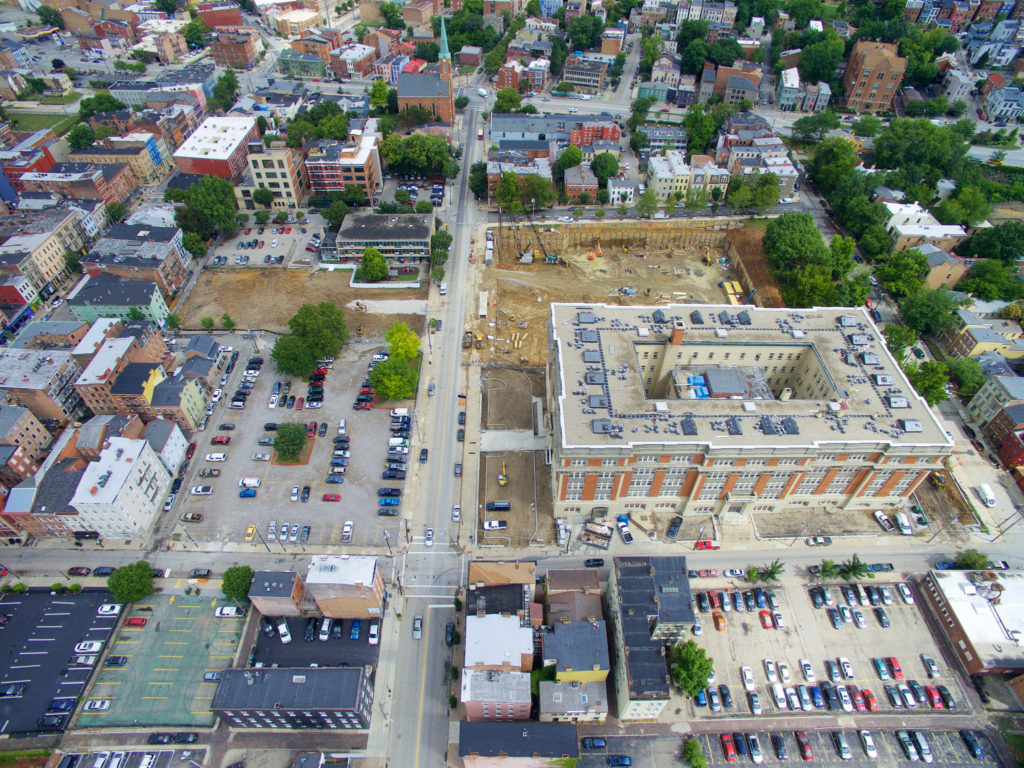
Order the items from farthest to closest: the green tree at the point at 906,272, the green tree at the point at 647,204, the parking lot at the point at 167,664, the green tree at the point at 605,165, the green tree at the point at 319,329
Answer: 1. the green tree at the point at 605,165
2. the green tree at the point at 647,204
3. the green tree at the point at 906,272
4. the green tree at the point at 319,329
5. the parking lot at the point at 167,664

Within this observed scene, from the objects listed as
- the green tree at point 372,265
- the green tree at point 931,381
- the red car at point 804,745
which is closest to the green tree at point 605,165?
the green tree at point 372,265

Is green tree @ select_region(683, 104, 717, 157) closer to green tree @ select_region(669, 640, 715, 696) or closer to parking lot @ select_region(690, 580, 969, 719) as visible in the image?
parking lot @ select_region(690, 580, 969, 719)

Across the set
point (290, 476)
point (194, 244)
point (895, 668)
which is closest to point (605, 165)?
point (194, 244)

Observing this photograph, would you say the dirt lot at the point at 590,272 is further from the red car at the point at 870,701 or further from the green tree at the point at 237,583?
the red car at the point at 870,701

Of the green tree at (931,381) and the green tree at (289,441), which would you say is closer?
the green tree at (289,441)

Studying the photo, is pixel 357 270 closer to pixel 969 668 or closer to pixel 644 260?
pixel 644 260
